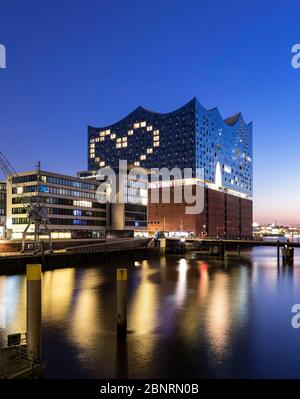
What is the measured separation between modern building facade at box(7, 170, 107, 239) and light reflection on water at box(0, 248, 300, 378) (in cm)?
5155

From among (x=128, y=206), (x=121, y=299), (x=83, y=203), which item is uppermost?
(x=83, y=203)

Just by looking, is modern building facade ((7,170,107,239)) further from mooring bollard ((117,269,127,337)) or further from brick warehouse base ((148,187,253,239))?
mooring bollard ((117,269,127,337))

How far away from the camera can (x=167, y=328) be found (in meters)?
25.9

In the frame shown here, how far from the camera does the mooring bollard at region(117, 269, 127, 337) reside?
20344mm

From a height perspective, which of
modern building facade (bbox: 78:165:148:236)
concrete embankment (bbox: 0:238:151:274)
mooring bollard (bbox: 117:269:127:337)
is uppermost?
modern building facade (bbox: 78:165:148:236)

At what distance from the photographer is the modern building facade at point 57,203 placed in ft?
328

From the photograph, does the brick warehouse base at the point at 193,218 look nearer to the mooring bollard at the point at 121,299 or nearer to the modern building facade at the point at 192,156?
the modern building facade at the point at 192,156

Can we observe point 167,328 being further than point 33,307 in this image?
Yes

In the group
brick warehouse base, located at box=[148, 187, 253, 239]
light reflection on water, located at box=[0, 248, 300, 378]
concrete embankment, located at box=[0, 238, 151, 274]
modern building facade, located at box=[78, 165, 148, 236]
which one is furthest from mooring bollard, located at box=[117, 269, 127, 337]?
brick warehouse base, located at box=[148, 187, 253, 239]

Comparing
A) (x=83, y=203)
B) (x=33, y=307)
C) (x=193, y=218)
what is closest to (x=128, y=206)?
(x=83, y=203)

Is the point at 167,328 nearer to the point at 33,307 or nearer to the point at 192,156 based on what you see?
the point at 33,307

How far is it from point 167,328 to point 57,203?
8291cm

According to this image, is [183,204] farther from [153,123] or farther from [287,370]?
[287,370]

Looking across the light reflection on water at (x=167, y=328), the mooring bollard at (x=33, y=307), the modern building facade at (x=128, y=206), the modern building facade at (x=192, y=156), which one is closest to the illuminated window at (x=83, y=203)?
the modern building facade at (x=128, y=206)
